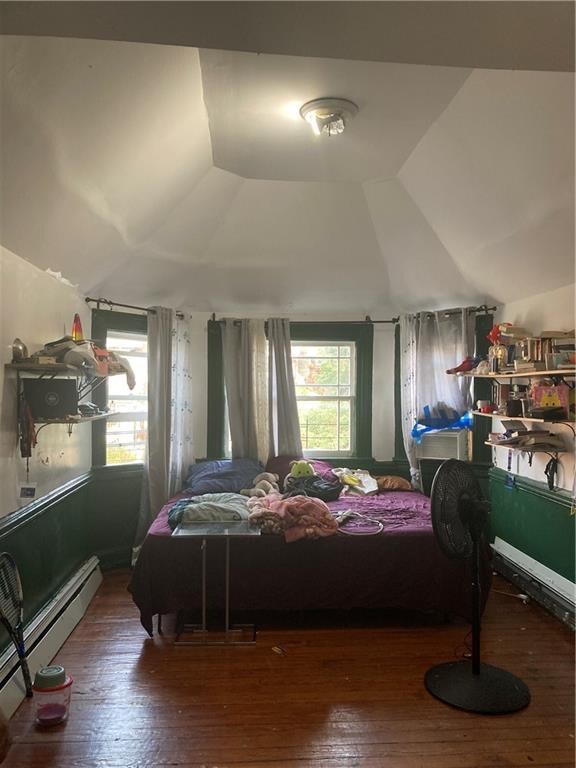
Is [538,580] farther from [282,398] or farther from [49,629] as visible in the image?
[49,629]

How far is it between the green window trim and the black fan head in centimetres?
223

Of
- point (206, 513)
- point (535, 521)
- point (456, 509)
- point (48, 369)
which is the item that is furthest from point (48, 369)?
point (535, 521)

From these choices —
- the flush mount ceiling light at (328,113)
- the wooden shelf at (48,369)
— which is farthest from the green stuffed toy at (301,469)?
the flush mount ceiling light at (328,113)

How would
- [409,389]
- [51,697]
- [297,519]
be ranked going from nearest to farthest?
1. [51,697]
2. [297,519]
3. [409,389]

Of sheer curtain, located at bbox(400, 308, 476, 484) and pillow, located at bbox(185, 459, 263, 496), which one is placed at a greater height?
sheer curtain, located at bbox(400, 308, 476, 484)

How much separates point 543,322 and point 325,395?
1998 mm

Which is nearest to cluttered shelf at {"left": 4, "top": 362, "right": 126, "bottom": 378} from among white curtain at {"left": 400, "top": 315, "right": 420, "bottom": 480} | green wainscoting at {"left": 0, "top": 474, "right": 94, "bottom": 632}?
green wainscoting at {"left": 0, "top": 474, "right": 94, "bottom": 632}

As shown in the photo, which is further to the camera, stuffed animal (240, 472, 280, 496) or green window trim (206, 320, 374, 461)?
green window trim (206, 320, 374, 461)

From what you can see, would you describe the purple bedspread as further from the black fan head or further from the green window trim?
the green window trim

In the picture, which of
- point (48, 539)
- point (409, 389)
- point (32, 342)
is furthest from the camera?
point (409, 389)

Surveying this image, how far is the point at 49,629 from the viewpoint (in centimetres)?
285

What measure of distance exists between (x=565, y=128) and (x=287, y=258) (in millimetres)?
2313

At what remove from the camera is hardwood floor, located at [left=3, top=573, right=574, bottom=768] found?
2.13 metres

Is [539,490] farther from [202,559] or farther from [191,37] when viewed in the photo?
[191,37]
